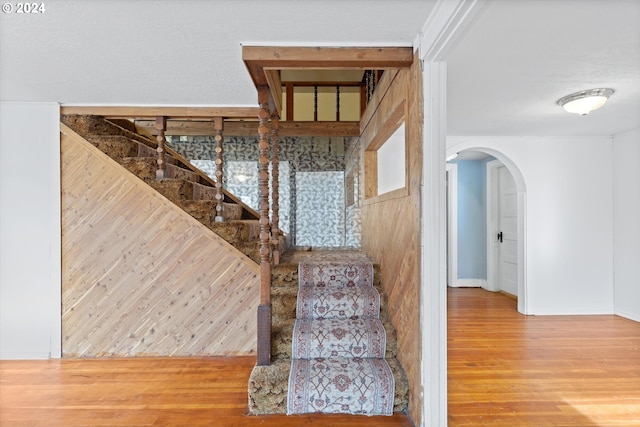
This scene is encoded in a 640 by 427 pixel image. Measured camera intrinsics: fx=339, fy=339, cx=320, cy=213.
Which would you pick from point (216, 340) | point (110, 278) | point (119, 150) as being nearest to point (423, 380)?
point (216, 340)

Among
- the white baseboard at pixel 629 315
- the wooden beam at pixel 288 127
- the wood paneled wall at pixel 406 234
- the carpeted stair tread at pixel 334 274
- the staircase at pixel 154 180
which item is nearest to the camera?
the wood paneled wall at pixel 406 234

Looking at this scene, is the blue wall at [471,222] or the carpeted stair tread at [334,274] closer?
the carpeted stair tread at [334,274]

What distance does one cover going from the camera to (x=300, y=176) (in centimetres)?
566

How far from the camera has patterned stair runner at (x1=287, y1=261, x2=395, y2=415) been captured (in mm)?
2123

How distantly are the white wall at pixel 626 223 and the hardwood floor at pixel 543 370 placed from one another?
289 millimetres

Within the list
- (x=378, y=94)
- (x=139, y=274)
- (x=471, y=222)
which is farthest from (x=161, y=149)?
(x=471, y=222)

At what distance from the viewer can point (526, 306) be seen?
13.8 ft

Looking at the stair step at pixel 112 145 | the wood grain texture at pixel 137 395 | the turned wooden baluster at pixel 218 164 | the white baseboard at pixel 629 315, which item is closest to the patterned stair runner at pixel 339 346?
the wood grain texture at pixel 137 395

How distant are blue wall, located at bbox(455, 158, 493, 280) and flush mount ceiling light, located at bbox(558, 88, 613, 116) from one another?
2941mm

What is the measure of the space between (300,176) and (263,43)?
143 inches

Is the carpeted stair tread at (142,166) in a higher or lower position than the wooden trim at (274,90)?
lower

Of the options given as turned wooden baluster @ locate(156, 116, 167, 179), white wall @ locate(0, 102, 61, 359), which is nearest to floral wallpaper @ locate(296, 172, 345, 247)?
turned wooden baluster @ locate(156, 116, 167, 179)

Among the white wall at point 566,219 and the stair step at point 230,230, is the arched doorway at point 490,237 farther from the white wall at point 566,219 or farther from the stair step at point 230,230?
the stair step at point 230,230

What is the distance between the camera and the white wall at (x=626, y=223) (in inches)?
154
